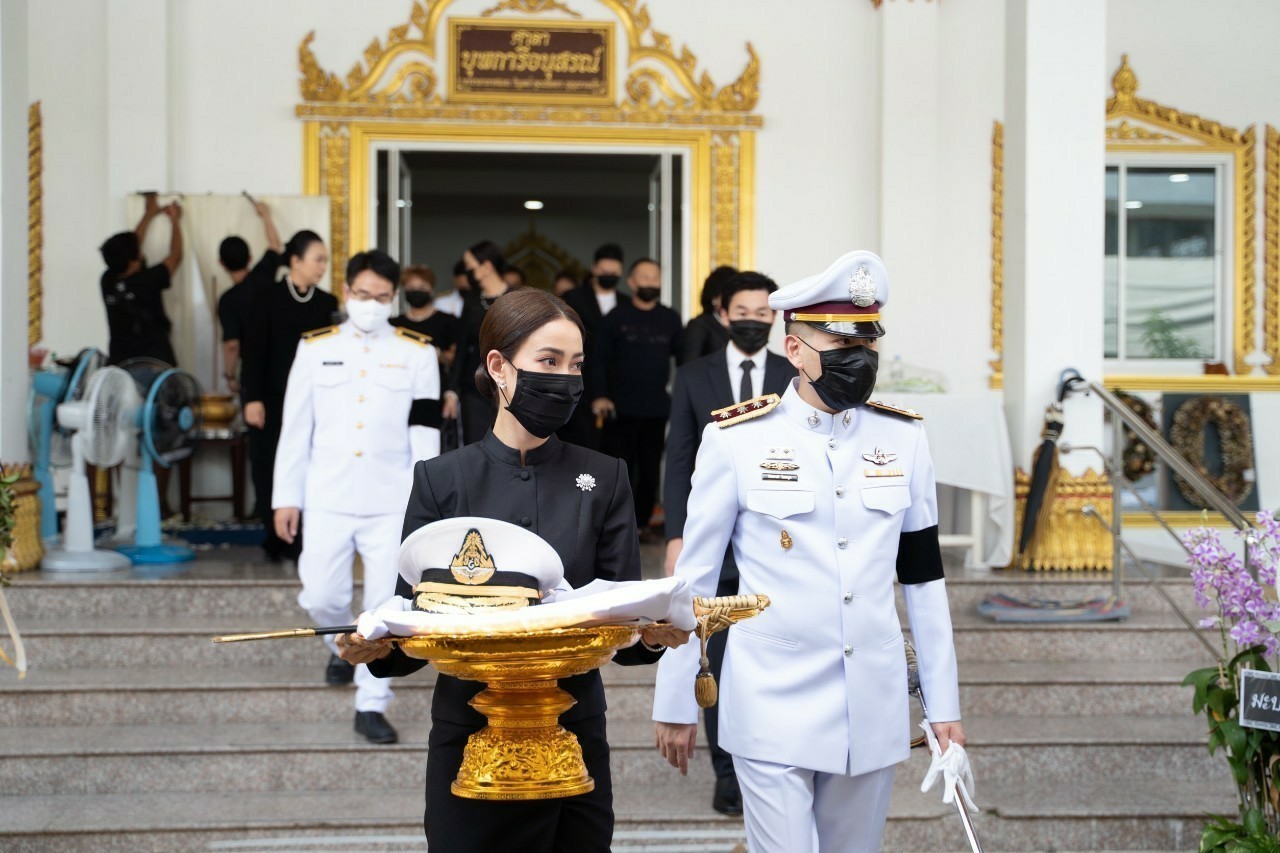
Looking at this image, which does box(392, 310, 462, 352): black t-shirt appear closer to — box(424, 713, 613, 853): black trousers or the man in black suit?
the man in black suit

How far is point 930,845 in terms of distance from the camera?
4.29m

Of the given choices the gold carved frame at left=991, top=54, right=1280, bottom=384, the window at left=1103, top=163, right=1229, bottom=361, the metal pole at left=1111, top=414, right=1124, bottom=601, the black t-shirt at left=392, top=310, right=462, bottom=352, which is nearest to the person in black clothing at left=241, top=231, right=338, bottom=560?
the black t-shirt at left=392, top=310, right=462, bottom=352

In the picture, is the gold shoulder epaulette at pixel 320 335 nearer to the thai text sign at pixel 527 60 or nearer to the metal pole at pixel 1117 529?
the metal pole at pixel 1117 529

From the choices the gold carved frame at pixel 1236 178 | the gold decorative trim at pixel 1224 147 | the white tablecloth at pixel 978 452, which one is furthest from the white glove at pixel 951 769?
the gold decorative trim at pixel 1224 147

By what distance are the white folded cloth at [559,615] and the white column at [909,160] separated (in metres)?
7.30

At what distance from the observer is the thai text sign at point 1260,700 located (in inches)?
134

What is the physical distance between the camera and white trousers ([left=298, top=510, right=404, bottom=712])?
15.4ft

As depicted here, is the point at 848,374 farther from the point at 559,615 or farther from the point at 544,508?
the point at 559,615

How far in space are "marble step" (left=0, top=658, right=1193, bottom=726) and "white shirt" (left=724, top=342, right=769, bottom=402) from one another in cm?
127

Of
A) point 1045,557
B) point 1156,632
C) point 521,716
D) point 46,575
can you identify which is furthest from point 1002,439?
point 521,716

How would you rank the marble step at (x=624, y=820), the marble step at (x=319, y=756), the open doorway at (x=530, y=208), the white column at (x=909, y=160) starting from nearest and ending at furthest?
1. the marble step at (x=624, y=820)
2. the marble step at (x=319, y=756)
3. the white column at (x=909, y=160)
4. the open doorway at (x=530, y=208)

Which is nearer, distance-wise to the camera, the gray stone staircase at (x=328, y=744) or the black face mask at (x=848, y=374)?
the black face mask at (x=848, y=374)

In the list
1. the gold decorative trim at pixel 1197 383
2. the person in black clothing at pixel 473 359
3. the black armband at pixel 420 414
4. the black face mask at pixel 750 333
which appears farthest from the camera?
the gold decorative trim at pixel 1197 383

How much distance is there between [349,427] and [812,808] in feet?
8.53
